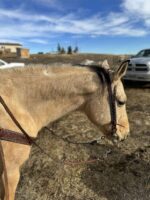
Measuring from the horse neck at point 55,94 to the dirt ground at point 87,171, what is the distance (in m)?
0.80

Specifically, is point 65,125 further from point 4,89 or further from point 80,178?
point 4,89

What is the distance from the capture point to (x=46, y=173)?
377 centimetres

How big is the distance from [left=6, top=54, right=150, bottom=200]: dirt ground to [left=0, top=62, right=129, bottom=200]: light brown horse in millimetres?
801

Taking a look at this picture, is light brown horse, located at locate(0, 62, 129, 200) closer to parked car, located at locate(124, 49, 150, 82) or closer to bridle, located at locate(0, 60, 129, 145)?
bridle, located at locate(0, 60, 129, 145)

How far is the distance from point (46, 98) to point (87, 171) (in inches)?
72.5

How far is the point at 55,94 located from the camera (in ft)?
7.77

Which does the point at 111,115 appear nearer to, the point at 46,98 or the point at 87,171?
the point at 46,98

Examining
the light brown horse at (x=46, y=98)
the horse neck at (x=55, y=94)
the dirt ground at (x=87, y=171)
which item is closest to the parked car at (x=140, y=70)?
the dirt ground at (x=87, y=171)

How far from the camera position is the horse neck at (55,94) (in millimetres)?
2297

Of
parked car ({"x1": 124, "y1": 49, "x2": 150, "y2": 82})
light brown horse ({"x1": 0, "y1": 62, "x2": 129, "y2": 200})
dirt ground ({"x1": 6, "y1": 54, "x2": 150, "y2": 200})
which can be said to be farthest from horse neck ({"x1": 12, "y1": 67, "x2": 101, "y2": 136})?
parked car ({"x1": 124, "y1": 49, "x2": 150, "y2": 82})

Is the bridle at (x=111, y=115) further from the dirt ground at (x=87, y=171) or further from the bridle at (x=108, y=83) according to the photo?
the dirt ground at (x=87, y=171)

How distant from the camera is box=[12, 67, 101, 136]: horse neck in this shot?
2297 mm

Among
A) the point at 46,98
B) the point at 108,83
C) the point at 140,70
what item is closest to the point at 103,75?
the point at 108,83

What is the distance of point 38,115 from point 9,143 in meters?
0.39
